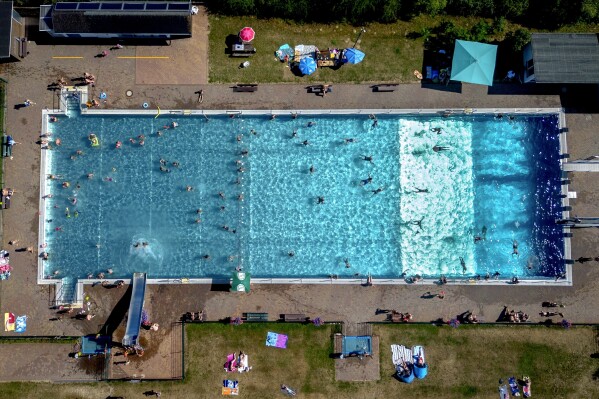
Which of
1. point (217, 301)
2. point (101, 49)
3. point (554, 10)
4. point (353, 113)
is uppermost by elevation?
point (554, 10)

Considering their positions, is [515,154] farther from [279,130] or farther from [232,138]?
[232,138]

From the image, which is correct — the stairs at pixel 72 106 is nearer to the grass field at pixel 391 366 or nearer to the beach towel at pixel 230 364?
the grass field at pixel 391 366

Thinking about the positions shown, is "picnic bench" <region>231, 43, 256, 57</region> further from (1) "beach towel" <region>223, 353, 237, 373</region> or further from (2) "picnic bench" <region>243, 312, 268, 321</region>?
(1) "beach towel" <region>223, 353, 237, 373</region>

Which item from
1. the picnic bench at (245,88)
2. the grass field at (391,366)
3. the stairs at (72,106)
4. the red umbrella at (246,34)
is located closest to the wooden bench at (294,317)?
the grass field at (391,366)

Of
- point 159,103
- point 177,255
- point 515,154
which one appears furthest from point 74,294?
point 515,154

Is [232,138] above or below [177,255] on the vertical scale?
above

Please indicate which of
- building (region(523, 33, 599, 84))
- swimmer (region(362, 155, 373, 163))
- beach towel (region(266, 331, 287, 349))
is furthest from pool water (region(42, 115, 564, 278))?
beach towel (region(266, 331, 287, 349))
